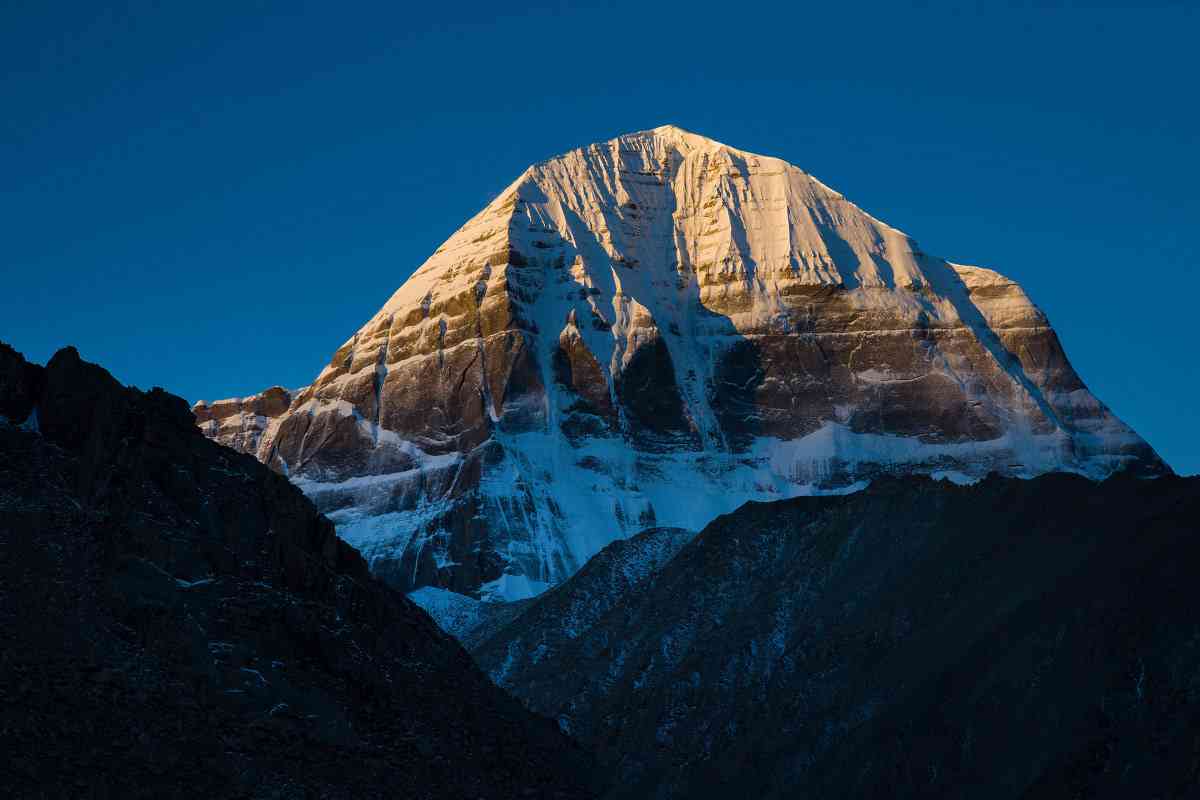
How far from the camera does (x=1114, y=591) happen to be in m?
92.0

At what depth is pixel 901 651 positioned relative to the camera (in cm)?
10531

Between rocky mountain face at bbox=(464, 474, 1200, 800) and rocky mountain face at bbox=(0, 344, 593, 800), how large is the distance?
13172mm

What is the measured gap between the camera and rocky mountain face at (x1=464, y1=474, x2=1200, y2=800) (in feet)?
280

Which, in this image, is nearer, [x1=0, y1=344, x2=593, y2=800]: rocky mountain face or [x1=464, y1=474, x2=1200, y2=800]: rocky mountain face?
[x1=0, y1=344, x2=593, y2=800]: rocky mountain face

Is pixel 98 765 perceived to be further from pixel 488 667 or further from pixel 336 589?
pixel 488 667

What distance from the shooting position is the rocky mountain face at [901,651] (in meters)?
85.2

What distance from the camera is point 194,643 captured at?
81.0 metres

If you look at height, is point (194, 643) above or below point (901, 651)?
below

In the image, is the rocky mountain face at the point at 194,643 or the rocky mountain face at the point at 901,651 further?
the rocky mountain face at the point at 901,651

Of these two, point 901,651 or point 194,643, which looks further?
point 901,651

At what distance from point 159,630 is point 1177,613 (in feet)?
136

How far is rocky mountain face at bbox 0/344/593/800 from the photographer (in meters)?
74.8

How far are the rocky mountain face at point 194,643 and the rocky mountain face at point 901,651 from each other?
13172 mm

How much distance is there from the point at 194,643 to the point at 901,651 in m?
39.2
